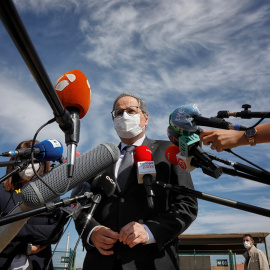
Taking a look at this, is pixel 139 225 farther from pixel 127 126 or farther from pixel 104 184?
pixel 127 126

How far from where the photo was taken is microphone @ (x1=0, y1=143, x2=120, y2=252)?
2014mm

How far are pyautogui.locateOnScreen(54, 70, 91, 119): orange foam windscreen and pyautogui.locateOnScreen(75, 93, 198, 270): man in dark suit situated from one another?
3.22 ft

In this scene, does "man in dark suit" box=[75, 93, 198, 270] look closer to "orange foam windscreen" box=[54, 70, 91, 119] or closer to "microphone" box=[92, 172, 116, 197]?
"microphone" box=[92, 172, 116, 197]


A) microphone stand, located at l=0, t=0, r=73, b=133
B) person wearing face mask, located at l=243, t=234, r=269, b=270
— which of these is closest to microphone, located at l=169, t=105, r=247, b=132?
microphone stand, located at l=0, t=0, r=73, b=133

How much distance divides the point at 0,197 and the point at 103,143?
1.89m

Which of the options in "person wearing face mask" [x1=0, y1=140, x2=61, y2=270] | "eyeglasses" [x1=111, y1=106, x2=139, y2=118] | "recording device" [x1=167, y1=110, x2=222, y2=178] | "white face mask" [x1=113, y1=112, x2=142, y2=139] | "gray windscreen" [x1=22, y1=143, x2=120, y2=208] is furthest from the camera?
"eyeglasses" [x1=111, y1=106, x2=139, y2=118]

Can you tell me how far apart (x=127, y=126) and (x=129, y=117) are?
0.38ft

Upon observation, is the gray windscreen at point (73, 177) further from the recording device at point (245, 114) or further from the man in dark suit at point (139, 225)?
the recording device at point (245, 114)

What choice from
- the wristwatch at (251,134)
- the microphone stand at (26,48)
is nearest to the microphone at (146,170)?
the wristwatch at (251,134)

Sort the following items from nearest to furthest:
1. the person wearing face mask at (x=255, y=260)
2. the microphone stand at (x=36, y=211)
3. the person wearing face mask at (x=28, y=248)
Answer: the microphone stand at (x=36, y=211)
the person wearing face mask at (x=28, y=248)
the person wearing face mask at (x=255, y=260)

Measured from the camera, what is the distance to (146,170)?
2521 mm

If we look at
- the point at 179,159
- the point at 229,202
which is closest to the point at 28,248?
the point at 179,159

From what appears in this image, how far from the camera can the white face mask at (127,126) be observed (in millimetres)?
3219

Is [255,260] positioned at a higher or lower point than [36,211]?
lower
